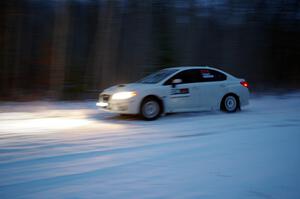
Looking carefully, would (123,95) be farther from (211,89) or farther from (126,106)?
(211,89)

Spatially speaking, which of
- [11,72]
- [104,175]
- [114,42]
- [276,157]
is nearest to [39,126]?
[104,175]

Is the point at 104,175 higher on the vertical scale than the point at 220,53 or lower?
lower

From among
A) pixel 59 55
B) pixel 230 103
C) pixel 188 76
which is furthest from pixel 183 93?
pixel 59 55

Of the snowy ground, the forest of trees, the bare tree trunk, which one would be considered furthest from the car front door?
the bare tree trunk

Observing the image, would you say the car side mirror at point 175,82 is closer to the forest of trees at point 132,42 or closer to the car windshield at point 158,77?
the car windshield at point 158,77

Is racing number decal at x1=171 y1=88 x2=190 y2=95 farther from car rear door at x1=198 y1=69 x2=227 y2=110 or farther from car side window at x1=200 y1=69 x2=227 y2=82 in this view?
car side window at x1=200 y1=69 x2=227 y2=82

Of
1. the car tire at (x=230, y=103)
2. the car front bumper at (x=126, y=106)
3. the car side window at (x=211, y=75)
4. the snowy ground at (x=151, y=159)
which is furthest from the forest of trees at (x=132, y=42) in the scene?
the snowy ground at (x=151, y=159)

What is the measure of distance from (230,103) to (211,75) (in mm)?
1026

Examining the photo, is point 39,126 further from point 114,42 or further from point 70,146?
point 114,42

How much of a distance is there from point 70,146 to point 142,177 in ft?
6.92

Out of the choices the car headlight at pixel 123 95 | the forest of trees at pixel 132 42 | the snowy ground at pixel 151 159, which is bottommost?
the snowy ground at pixel 151 159

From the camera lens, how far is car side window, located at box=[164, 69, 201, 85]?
10.8 meters

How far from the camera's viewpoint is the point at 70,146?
21.3ft

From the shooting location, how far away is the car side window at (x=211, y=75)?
11271mm
